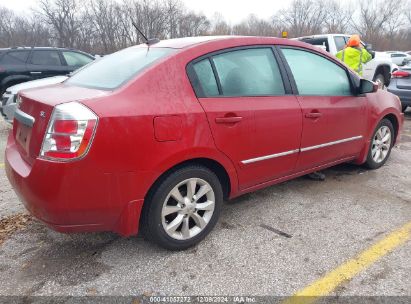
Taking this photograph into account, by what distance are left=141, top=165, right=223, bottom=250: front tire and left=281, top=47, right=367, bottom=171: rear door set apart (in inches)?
44.7

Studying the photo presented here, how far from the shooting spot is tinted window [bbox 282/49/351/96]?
3.45m

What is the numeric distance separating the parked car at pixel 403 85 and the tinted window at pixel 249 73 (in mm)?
5931

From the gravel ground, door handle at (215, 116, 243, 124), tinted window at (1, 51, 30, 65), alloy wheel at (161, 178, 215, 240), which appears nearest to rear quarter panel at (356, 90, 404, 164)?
the gravel ground

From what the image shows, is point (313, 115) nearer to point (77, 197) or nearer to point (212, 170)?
point (212, 170)

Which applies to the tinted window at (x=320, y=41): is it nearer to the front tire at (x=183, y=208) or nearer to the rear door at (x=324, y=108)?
the rear door at (x=324, y=108)

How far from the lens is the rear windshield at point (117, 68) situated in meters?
2.69

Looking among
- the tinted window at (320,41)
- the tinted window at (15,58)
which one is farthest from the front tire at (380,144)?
the tinted window at (15,58)

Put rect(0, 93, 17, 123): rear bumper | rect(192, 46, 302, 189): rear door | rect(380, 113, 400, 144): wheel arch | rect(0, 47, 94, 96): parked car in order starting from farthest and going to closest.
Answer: rect(0, 47, 94, 96): parked car < rect(0, 93, 17, 123): rear bumper < rect(380, 113, 400, 144): wheel arch < rect(192, 46, 302, 189): rear door

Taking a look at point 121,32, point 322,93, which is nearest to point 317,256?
point 322,93

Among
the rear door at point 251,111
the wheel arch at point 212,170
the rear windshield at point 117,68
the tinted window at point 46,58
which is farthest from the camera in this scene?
the tinted window at point 46,58

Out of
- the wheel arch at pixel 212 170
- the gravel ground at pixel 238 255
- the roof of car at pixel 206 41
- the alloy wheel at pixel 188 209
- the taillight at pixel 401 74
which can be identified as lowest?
the gravel ground at pixel 238 255

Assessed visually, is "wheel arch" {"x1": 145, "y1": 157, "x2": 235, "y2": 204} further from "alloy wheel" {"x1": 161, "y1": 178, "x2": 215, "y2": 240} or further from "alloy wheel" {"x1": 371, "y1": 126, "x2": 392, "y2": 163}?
"alloy wheel" {"x1": 371, "y1": 126, "x2": 392, "y2": 163}

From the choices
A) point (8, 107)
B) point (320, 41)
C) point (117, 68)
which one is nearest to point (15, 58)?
point (8, 107)

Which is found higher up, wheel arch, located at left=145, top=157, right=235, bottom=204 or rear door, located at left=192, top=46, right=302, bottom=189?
rear door, located at left=192, top=46, right=302, bottom=189
